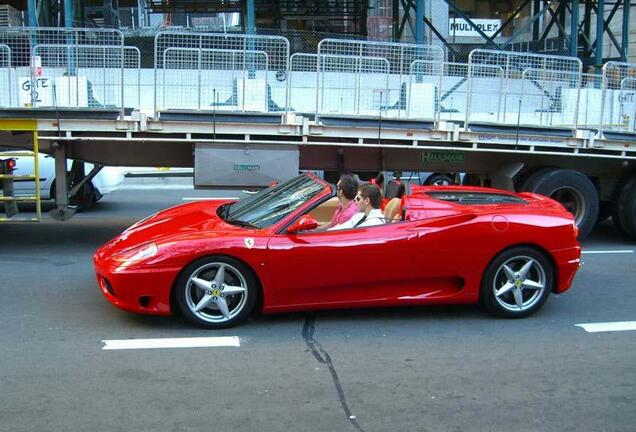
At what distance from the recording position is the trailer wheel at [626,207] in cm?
972

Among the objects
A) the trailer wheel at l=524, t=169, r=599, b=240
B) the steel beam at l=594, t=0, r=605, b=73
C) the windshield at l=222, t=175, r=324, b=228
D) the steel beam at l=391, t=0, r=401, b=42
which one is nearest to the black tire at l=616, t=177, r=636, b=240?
the trailer wheel at l=524, t=169, r=599, b=240

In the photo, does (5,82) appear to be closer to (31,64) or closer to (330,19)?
(31,64)

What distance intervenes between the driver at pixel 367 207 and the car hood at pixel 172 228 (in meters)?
1.03

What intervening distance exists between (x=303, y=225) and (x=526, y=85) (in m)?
5.30

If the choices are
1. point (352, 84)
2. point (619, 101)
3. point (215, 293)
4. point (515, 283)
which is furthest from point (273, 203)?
point (619, 101)

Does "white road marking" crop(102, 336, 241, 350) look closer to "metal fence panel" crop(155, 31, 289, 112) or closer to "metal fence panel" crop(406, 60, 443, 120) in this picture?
"metal fence panel" crop(155, 31, 289, 112)

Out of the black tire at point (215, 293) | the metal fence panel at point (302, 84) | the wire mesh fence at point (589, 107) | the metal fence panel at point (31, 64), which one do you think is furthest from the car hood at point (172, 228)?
the wire mesh fence at point (589, 107)

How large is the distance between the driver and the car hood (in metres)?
1.03

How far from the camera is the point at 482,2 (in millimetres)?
26547

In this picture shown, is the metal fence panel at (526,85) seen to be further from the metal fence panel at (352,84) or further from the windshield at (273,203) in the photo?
the windshield at (273,203)

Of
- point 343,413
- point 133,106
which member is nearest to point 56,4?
point 133,106

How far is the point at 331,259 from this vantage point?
18.1 feet

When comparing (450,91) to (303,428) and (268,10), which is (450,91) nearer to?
(303,428)

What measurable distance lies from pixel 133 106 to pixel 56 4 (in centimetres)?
1103
